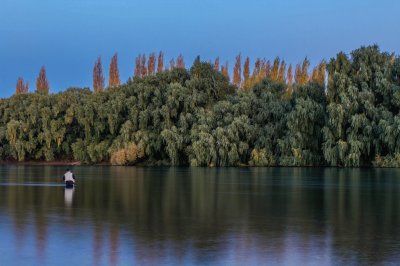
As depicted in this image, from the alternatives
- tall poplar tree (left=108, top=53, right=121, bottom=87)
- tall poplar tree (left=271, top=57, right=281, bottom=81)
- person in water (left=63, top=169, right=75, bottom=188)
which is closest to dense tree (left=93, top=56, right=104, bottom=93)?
tall poplar tree (left=108, top=53, right=121, bottom=87)

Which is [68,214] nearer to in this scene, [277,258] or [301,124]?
[277,258]

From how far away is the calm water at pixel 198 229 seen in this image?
34.1 feet

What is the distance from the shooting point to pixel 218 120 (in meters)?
63.2

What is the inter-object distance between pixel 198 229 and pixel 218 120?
49464 mm

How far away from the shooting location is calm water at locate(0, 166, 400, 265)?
1041cm

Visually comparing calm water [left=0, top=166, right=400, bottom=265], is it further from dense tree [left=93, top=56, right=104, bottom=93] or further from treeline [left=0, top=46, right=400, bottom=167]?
dense tree [left=93, top=56, right=104, bottom=93]

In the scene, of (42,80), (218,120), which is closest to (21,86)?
(42,80)

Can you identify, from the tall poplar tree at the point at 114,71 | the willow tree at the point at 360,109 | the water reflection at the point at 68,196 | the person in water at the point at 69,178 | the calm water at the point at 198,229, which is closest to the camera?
the calm water at the point at 198,229

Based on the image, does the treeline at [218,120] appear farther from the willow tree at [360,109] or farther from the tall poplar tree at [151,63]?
the tall poplar tree at [151,63]

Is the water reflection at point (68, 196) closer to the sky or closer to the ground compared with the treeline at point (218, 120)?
closer to the ground

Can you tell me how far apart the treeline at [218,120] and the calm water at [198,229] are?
103 feet

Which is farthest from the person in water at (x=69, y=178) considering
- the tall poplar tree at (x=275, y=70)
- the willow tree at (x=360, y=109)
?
the tall poplar tree at (x=275, y=70)

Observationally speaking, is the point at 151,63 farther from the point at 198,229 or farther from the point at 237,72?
the point at 198,229

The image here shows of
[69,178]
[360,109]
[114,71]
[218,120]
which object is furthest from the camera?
[114,71]
